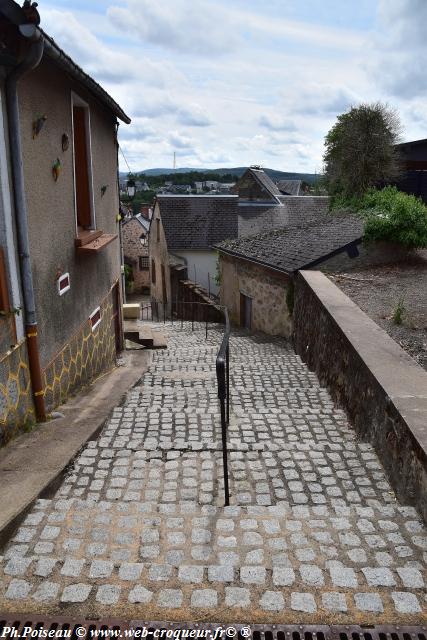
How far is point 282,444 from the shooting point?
4.86 meters

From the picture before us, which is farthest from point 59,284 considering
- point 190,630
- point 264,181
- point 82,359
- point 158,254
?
point 264,181

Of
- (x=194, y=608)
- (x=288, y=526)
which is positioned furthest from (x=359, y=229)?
(x=194, y=608)

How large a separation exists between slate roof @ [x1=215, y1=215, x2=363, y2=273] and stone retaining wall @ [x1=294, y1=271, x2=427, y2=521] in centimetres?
245

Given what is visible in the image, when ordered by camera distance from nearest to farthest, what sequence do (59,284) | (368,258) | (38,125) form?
1. (38,125)
2. (59,284)
3. (368,258)

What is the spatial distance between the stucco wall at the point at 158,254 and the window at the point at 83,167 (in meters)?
16.1

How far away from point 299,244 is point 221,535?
10.3 metres

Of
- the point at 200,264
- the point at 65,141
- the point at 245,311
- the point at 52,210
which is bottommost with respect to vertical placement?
the point at 245,311

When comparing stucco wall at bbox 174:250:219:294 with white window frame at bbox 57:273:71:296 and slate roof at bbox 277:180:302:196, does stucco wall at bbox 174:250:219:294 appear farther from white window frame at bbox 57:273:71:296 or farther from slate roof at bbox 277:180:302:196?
slate roof at bbox 277:180:302:196

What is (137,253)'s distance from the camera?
39719mm

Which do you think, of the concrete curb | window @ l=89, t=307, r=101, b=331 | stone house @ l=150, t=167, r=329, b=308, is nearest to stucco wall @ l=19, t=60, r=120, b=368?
window @ l=89, t=307, r=101, b=331

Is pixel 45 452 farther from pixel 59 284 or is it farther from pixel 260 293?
pixel 260 293

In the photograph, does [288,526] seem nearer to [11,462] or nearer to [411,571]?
[411,571]

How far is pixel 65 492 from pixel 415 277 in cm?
889

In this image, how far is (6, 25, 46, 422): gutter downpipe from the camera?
423 centimetres
